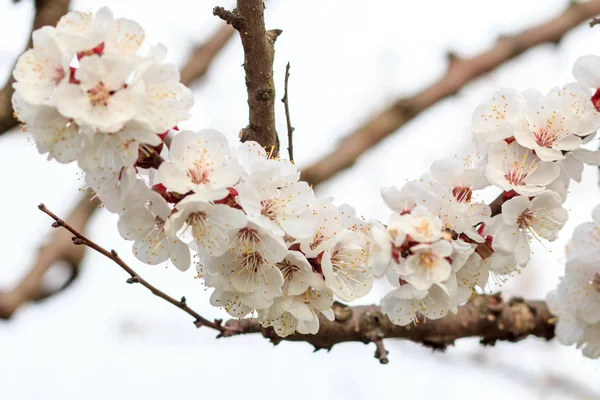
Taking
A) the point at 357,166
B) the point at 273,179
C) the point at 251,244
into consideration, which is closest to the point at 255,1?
the point at 273,179

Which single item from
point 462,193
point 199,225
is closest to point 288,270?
point 199,225

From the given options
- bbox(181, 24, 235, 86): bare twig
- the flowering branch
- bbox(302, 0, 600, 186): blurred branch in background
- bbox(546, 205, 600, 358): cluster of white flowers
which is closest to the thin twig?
the flowering branch

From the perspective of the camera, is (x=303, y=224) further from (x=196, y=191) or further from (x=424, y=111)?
(x=424, y=111)

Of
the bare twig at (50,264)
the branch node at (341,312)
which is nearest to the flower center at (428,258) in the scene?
the branch node at (341,312)

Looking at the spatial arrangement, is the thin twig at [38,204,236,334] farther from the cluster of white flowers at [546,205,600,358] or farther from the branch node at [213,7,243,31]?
the cluster of white flowers at [546,205,600,358]

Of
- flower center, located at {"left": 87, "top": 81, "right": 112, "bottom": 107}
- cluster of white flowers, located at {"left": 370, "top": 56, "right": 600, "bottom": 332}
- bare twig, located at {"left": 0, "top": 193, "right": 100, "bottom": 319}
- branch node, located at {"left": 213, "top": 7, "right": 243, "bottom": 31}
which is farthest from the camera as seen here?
bare twig, located at {"left": 0, "top": 193, "right": 100, "bottom": 319}

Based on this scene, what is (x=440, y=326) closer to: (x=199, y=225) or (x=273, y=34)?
(x=273, y=34)
